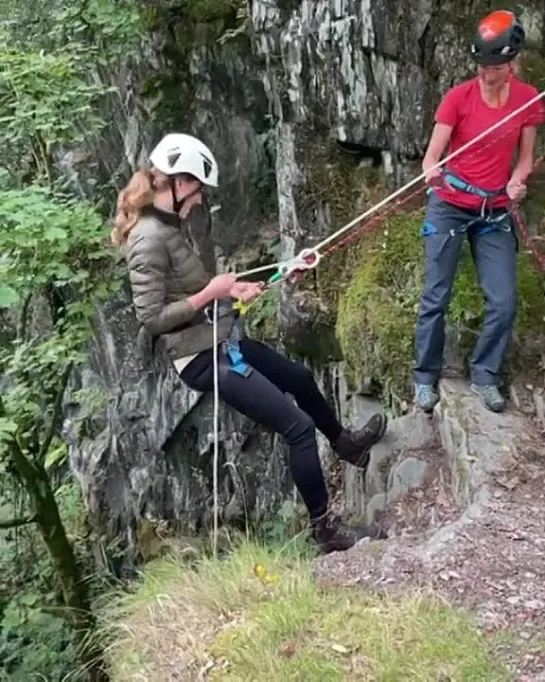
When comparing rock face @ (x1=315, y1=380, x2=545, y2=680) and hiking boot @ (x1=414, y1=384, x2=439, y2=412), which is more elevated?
hiking boot @ (x1=414, y1=384, x2=439, y2=412)

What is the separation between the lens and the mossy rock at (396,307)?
637cm

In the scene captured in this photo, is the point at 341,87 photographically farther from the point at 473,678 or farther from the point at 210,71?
the point at 473,678

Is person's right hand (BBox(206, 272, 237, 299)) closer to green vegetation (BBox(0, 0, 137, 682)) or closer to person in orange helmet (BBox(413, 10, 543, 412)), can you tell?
person in orange helmet (BBox(413, 10, 543, 412))

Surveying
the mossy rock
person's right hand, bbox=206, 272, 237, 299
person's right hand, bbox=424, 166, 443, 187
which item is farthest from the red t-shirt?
person's right hand, bbox=206, 272, 237, 299

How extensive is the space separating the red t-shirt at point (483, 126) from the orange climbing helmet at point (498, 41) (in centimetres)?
33

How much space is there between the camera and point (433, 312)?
5742mm

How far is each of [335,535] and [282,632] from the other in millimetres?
1646

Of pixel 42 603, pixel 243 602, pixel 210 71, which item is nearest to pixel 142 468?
pixel 42 603

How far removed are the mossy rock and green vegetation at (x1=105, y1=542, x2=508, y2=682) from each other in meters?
2.47

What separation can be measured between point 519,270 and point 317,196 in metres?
2.33

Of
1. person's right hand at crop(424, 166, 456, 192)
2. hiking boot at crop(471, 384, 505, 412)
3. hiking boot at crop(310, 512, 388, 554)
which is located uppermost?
person's right hand at crop(424, 166, 456, 192)

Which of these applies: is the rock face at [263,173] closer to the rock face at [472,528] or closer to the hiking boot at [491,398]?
the rock face at [472,528]

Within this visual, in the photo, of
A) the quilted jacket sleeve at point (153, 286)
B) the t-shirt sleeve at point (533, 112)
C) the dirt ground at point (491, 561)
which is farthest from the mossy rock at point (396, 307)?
the quilted jacket sleeve at point (153, 286)

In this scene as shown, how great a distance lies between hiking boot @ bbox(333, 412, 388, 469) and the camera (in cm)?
615
